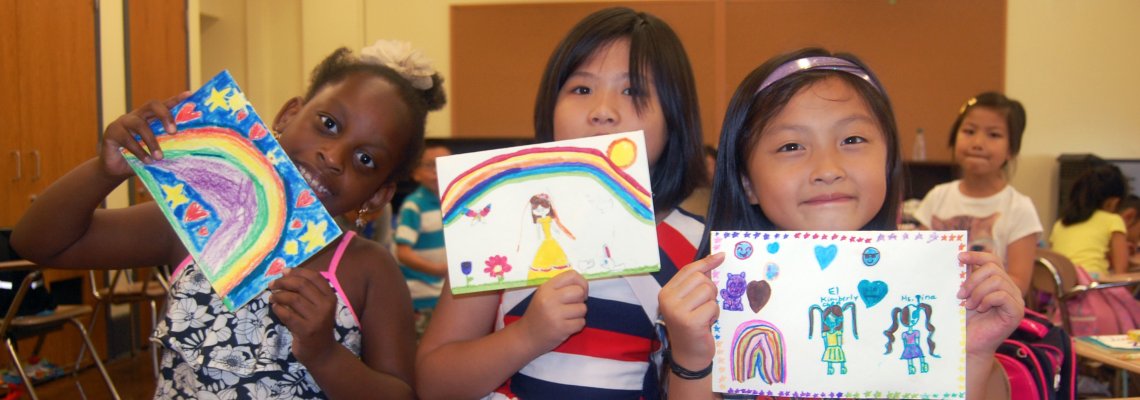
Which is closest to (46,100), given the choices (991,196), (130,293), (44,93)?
(44,93)

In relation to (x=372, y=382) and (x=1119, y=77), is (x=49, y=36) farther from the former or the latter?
(x=1119, y=77)

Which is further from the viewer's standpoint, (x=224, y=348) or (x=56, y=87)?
(x=56, y=87)

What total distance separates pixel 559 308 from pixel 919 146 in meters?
8.16

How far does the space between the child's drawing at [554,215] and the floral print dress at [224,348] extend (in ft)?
1.52

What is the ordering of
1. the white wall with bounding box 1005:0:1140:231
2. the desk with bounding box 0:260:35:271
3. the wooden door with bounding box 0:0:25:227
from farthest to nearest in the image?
the white wall with bounding box 1005:0:1140:231
the wooden door with bounding box 0:0:25:227
the desk with bounding box 0:260:35:271

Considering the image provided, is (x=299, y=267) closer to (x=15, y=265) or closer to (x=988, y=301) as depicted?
(x=988, y=301)

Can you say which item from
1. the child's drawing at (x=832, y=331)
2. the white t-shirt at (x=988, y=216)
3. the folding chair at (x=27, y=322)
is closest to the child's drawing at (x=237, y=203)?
the child's drawing at (x=832, y=331)

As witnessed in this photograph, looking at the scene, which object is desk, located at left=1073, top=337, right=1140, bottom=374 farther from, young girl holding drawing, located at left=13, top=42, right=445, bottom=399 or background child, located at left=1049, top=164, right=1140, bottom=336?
young girl holding drawing, located at left=13, top=42, right=445, bottom=399

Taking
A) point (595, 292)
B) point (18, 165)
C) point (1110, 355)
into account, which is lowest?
point (1110, 355)

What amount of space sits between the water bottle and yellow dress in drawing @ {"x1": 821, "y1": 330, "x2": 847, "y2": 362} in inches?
311

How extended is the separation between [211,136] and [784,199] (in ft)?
3.36

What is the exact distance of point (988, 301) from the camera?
129 centimetres

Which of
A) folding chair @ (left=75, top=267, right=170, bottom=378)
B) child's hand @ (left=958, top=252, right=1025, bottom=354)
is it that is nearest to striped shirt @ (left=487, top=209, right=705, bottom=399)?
child's hand @ (left=958, top=252, right=1025, bottom=354)

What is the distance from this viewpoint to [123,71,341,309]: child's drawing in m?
1.50
